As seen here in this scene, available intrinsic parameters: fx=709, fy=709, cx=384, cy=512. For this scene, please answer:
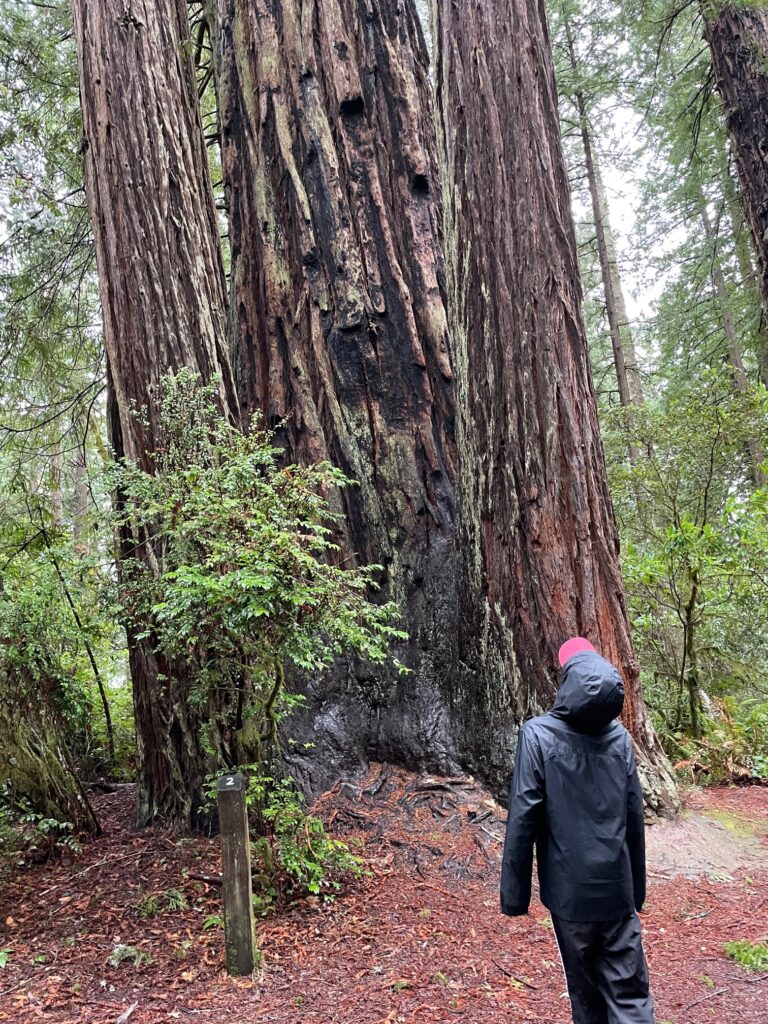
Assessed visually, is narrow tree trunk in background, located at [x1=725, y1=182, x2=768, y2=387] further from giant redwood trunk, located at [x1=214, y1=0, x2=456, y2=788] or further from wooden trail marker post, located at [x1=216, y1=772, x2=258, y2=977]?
wooden trail marker post, located at [x1=216, y1=772, x2=258, y2=977]

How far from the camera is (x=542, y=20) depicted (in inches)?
229

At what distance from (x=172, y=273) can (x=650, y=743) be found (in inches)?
191

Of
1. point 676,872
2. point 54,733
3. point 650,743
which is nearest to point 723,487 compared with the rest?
point 650,743

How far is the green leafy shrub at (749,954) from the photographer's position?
3.50 m

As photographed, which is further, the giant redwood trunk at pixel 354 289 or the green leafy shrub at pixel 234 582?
the giant redwood trunk at pixel 354 289

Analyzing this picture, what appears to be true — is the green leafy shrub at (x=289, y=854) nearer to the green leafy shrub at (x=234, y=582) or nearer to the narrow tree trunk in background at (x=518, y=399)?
the green leafy shrub at (x=234, y=582)

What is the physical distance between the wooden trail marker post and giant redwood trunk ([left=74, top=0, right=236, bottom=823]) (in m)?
1.41

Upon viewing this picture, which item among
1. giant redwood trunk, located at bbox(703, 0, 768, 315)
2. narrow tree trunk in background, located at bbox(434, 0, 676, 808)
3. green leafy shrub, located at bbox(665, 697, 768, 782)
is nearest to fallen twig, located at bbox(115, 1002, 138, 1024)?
narrow tree trunk in background, located at bbox(434, 0, 676, 808)

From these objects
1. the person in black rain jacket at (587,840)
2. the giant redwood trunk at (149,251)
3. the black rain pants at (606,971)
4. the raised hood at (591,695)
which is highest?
the giant redwood trunk at (149,251)

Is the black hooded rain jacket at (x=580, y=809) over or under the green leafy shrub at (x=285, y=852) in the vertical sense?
over

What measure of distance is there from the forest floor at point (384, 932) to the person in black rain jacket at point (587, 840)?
28.5 inches

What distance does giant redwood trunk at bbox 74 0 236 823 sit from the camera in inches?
195

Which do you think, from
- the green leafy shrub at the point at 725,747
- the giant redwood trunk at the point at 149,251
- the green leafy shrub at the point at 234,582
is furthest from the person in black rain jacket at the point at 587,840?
the green leafy shrub at the point at 725,747

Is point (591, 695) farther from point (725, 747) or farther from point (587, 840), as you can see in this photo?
point (725, 747)
